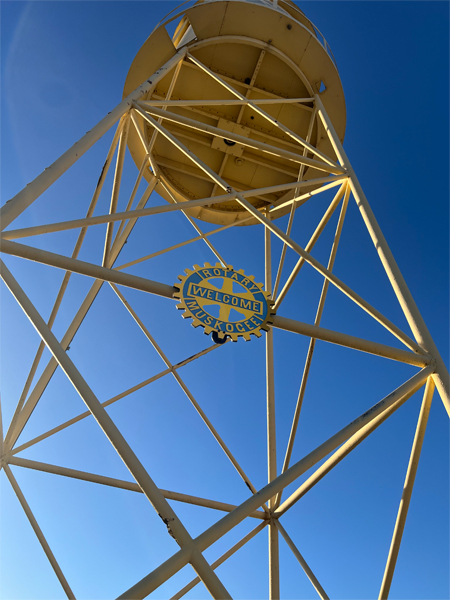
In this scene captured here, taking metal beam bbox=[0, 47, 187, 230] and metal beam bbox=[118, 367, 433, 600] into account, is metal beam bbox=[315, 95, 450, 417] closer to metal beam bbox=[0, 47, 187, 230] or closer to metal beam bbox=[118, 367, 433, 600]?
metal beam bbox=[118, 367, 433, 600]

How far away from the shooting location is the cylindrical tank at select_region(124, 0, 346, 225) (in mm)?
8906

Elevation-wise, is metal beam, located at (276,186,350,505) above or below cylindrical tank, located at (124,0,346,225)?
below

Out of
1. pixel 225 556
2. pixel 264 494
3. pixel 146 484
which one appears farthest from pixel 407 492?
pixel 225 556

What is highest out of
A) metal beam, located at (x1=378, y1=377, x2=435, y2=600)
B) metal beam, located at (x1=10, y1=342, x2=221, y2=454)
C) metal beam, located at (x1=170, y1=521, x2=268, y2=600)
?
metal beam, located at (x1=10, y1=342, x2=221, y2=454)

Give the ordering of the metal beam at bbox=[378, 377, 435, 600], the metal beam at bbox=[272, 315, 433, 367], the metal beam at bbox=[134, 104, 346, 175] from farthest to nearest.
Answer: the metal beam at bbox=[134, 104, 346, 175] < the metal beam at bbox=[272, 315, 433, 367] < the metal beam at bbox=[378, 377, 435, 600]

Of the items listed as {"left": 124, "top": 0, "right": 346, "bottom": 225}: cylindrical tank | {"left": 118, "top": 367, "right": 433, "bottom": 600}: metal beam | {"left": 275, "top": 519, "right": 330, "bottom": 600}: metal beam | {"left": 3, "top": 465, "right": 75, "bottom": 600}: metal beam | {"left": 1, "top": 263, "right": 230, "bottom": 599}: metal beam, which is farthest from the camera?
{"left": 124, "top": 0, "right": 346, "bottom": 225}: cylindrical tank

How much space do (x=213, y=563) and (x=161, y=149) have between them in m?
8.80

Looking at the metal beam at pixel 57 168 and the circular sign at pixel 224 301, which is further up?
the metal beam at pixel 57 168

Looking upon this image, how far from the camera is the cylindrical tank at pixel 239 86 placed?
8.91 m

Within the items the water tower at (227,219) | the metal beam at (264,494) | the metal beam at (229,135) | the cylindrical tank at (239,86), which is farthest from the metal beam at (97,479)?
the cylindrical tank at (239,86)

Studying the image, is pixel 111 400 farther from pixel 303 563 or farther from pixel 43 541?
pixel 303 563

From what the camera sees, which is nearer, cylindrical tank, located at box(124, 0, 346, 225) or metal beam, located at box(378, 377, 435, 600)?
metal beam, located at box(378, 377, 435, 600)

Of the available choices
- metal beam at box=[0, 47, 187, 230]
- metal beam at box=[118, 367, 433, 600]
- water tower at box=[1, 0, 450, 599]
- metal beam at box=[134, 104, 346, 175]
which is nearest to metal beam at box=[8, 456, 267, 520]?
water tower at box=[1, 0, 450, 599]

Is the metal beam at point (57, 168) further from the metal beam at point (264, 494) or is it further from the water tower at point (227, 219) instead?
the metal beam at point (264, 494)
